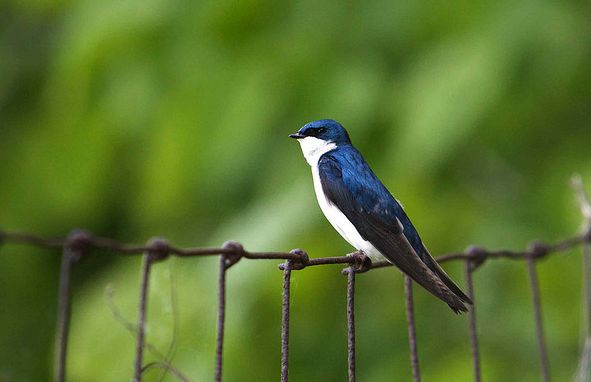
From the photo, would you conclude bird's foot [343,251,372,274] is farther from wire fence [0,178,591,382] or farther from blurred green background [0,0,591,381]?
blurred green background [0,0,591,381]

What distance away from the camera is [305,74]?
9.39ft

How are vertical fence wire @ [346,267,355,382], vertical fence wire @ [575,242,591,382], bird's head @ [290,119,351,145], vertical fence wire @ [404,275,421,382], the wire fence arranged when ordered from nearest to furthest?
the wire fence
vertical fence wire @ [346,267,355,382]
vertical fence wire @ [404,275,421,382]
bird's head @ [290,119,351,145]
vertical fence wire @ [575,242,591,382]

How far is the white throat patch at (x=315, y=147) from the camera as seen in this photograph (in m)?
2.26

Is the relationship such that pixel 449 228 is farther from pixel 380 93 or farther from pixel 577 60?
pixel 577 60

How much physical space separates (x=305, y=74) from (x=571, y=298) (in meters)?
0.95

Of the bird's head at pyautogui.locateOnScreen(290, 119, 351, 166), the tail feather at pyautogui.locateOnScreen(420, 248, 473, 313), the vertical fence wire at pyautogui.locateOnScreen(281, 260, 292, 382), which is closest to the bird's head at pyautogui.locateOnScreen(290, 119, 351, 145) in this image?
the bird's head at pyautogui.locateOnScreen(290, 119, 351, 166)

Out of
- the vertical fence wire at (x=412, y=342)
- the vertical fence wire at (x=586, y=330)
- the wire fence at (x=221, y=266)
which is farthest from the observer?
the vertical fence wire at (x=586, y=330)

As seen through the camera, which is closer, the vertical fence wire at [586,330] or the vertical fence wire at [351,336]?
the vertical fence wire at [351,336]

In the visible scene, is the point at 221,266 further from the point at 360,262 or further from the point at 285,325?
the point at 360,262

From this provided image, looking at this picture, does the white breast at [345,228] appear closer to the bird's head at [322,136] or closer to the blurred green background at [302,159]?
the bird's head at [322,136]

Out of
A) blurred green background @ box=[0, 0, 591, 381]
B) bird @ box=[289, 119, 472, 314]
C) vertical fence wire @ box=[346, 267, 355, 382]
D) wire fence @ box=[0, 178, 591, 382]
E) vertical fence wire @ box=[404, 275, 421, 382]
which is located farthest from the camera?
blurred green background @ box=[0, 0, 591, 381]

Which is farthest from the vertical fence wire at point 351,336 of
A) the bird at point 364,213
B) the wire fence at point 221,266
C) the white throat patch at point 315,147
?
the white throat patch at point 315,147

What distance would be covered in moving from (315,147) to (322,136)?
1.2 inches

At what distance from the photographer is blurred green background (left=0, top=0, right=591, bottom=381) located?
2.61m
